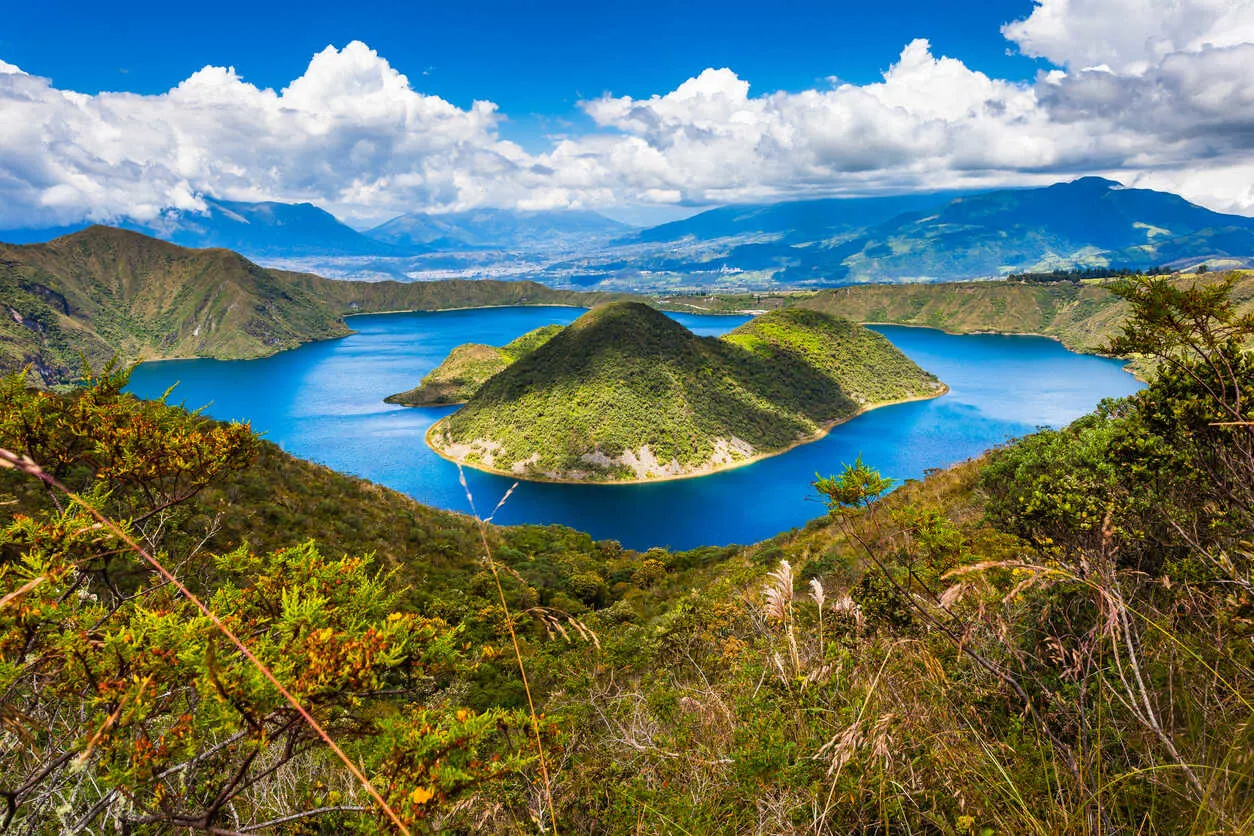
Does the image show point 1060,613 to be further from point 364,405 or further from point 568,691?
point 364,405

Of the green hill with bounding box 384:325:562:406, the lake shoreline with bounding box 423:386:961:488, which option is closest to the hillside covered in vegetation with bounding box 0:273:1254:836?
the lake shoreline with bounding box 423:386:961:488

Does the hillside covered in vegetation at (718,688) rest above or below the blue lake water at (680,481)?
above

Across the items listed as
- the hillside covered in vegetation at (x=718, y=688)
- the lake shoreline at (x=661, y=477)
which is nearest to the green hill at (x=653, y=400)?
the lake shoreline at (x=661, y=477)

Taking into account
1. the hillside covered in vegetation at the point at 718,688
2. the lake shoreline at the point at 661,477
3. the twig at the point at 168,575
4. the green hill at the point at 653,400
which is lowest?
the lake shoreline at the point at 661,477

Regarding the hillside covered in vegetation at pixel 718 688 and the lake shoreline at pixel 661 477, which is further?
the lake shoreline at pixel 661 477

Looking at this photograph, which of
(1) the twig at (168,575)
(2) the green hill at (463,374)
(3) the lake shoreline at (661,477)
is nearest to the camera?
(1) the twig at (168,575)

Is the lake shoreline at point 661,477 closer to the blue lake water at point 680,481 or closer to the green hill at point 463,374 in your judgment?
the blue lake water at point 680,481
